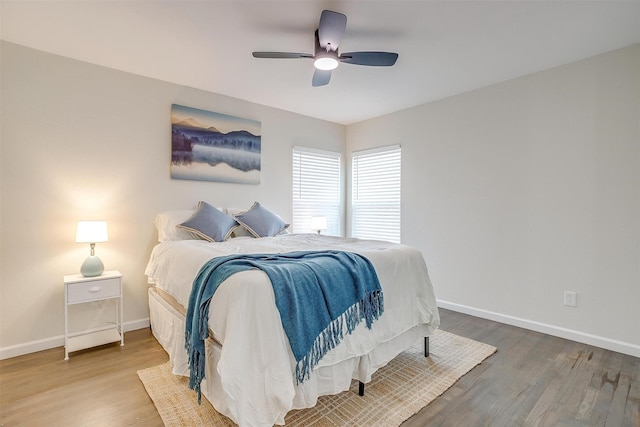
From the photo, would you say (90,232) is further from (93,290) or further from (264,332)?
(264,332)

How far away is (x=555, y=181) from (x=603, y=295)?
3.60 ft

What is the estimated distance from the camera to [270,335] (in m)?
1.50

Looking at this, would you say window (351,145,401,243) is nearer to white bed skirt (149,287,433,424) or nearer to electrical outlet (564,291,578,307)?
electrical outlet (564,291,578,307)

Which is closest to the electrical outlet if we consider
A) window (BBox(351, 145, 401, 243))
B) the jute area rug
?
the jute area rug

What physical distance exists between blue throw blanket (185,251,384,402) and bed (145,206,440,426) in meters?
0.05

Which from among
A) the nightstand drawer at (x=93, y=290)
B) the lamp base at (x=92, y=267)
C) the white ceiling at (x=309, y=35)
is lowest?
the nightstand drawer at (x=93, y=290)

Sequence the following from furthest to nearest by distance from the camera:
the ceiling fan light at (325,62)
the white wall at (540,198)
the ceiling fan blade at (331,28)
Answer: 1. the white wall at (540,198)
2. the ceiling fan light at (325,62)
3. the ceiling fan blade at (331,28)

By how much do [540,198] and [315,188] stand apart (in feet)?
9.28

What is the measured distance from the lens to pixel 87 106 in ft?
9.59

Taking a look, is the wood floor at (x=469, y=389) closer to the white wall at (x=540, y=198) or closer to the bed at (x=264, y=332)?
the bed at (x=264, y=332)

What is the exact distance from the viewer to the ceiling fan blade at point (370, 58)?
2.35 metres

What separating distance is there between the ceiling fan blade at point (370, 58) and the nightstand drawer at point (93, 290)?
2.73 m

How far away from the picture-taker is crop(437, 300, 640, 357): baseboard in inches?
104

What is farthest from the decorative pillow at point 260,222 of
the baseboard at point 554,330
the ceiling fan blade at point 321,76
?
the baseboard at point 554,330
